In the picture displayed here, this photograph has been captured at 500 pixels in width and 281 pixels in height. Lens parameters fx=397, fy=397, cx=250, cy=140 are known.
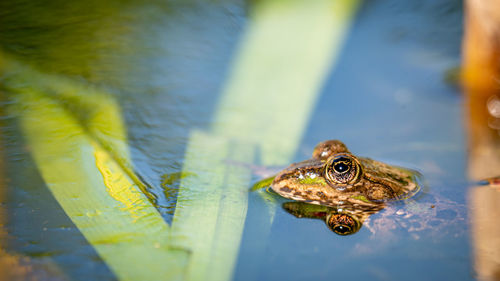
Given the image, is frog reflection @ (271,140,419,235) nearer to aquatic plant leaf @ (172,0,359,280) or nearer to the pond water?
the pond water

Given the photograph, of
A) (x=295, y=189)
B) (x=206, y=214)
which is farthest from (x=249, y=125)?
(x=206, y=214)

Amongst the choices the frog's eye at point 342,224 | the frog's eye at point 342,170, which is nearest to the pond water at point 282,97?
the frog's eye at point 342,224

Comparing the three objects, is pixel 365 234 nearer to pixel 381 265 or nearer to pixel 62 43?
pixel 381 265

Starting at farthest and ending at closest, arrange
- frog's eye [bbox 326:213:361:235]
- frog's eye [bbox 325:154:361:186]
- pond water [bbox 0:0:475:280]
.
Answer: frog's eye [bbox 325:154:361:186] < frog's eye [bbox 326:213:361:235] < pond water [bbox 0:0:475:280]

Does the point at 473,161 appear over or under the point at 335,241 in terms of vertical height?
over

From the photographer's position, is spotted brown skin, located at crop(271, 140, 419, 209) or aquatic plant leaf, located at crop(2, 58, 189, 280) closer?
aquatic plant leaf, located at crop(2, 58, 189, 280)

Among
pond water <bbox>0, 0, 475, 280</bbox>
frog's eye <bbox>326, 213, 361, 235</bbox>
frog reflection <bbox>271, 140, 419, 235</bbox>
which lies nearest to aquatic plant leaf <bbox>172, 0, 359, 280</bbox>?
pond water <bbox>0, 0, 475, 280</bbox>

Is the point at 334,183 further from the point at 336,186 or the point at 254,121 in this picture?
the point at 254,121
